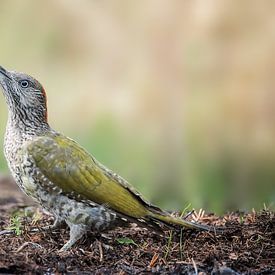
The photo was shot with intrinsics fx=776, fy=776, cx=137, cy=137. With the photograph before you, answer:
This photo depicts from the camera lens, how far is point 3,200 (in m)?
6.71

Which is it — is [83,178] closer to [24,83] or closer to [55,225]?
[55,225]

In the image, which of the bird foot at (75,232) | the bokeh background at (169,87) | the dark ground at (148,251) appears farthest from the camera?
the bokeh background at (169,87)

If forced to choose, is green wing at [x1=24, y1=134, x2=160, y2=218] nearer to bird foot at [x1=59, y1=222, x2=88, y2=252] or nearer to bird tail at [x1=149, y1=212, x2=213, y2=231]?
bird tail at [x1=149, y1=212, x2=213, y2=231]

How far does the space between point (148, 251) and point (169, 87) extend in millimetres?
3736

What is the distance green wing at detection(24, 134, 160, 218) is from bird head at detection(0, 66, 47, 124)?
0.31 meters

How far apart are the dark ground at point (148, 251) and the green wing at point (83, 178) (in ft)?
0.80

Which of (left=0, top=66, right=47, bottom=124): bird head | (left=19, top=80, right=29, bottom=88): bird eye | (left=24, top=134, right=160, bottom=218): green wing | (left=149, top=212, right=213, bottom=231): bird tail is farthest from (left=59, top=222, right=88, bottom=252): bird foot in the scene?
(left=19, top=80, right=29, bottom=88): bird eye

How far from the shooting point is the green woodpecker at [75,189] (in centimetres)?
488

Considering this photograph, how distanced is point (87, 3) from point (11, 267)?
15.4ft

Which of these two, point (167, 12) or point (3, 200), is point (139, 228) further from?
point (167, 12)

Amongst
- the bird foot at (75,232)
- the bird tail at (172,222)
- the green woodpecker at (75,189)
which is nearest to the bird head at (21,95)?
the green woodpecker at (75,189)

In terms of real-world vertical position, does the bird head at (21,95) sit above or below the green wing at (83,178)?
above

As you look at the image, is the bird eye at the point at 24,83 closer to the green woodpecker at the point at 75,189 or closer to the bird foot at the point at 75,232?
the green woodpecker at the point at 75,189

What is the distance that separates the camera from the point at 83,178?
490cm
